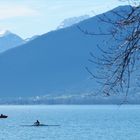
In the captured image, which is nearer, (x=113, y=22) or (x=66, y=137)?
(x=113, y=22)

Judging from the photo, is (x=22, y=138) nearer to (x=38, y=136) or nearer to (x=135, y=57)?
(x=38, y=136)

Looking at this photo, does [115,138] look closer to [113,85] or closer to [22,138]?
[22,138]

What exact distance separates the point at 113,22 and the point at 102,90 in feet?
2.74

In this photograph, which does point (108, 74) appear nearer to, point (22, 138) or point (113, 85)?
point (113, 85)

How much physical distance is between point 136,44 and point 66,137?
279 feet

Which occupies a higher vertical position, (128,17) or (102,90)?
(128,17)

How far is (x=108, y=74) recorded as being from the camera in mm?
7926

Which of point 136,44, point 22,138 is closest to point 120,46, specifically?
point 136,44

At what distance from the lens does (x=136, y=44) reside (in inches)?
319

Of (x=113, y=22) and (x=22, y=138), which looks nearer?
(x=113, y=22)

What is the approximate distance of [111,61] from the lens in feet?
27.1

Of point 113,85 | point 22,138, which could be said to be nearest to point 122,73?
point 113,85

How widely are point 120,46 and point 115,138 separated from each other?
8288cm

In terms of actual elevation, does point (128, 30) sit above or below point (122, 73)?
above
